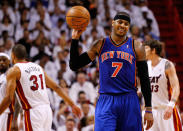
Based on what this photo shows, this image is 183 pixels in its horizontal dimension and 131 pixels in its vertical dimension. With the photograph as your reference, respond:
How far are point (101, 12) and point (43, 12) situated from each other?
2.64 meters

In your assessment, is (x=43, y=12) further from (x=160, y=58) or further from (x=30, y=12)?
(x=160, y=58)

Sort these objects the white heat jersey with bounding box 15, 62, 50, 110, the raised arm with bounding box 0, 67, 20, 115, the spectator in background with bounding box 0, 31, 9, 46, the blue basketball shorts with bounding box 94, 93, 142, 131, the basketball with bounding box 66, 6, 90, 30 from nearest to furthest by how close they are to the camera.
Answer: the blue basketball shorts with bounding box 94, 93, 142, 131, the basketball with bounding box 66, 6, 90, 30, the raised arm with bounding box 0, 67, 20, 115, the white heat jersey with bounding box 15, 62, 50, 110, the spectator in background with bounding box 0, 31, 9, 46

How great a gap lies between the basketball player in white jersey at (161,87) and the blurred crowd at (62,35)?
2.84 m

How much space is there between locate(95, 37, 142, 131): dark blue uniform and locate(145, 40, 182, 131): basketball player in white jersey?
4.70 feet

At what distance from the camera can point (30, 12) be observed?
40.3 ft

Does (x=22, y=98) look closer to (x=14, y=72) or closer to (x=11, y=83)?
(x=11, y=83)

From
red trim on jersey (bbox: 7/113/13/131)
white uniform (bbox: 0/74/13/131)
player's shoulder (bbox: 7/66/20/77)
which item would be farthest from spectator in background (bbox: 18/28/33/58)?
player's shoulder (bbox: 7/66/20/77)

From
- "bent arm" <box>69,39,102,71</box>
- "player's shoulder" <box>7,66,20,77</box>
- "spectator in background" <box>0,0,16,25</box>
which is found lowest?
"player's shoulder" <box>7,66,20,77</box>

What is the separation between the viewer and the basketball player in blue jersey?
151 inches

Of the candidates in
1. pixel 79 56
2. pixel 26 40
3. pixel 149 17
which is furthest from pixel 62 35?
pixel 79 56

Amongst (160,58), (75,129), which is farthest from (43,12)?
(160,58)

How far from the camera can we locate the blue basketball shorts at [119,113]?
380 centimetres

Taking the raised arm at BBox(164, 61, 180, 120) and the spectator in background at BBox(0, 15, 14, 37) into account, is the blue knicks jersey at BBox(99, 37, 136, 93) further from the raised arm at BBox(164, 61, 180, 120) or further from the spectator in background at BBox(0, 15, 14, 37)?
the spectator in background at BBox(0, 15, 14, 37)

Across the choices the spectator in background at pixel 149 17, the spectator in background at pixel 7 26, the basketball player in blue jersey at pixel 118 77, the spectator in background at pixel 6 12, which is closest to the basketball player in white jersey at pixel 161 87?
the basketball player in blue jersey at pixel 118 77
